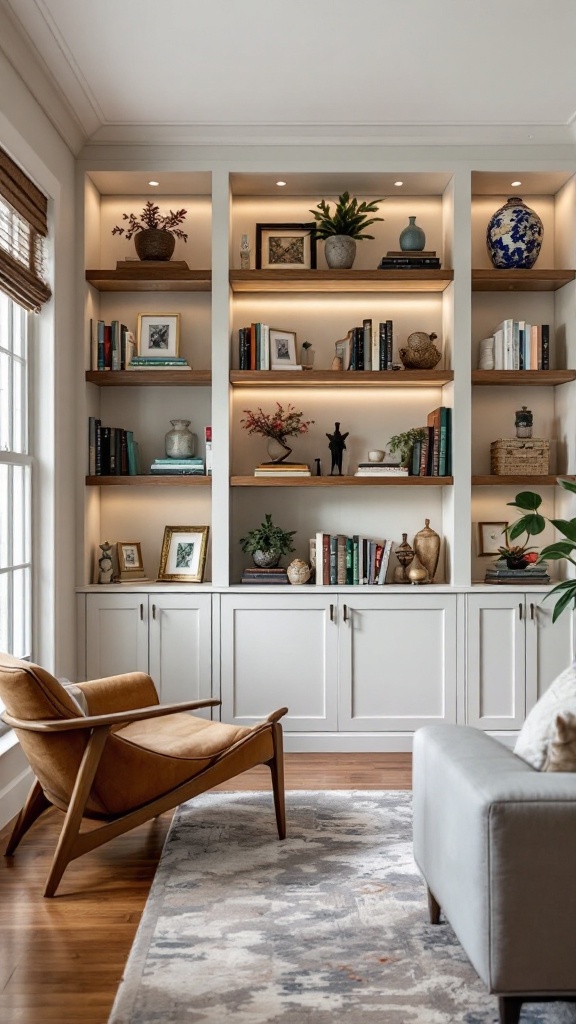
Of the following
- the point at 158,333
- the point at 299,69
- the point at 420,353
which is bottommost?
the point at 420,353

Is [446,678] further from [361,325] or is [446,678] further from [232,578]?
[361,325]

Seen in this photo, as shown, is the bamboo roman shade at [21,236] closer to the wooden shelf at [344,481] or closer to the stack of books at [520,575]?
the wooden shelf at [344,481]

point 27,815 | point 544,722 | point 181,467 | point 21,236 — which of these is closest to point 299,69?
point 21,236

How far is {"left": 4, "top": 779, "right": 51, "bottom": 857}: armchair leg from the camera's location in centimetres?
303

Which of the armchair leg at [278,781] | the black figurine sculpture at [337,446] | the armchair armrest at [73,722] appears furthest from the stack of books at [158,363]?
the armchair armrest at [73,722]

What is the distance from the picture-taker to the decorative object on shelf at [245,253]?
4594mm


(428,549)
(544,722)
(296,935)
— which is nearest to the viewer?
(544,722)

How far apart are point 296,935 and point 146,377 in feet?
9.49

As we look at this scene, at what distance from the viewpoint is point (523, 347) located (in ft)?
15.0

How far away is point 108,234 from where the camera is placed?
4855mm

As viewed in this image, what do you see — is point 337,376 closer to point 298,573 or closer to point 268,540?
point 268,540

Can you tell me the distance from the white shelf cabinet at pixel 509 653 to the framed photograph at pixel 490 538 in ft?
1.38

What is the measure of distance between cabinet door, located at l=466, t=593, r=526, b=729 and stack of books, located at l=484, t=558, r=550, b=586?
0.36 ft

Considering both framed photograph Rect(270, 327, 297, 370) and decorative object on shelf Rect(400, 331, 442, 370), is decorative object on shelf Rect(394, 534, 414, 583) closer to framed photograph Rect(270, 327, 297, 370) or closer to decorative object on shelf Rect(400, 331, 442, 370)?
decorative object on shelf Rect(400, 331, 442, 370)
